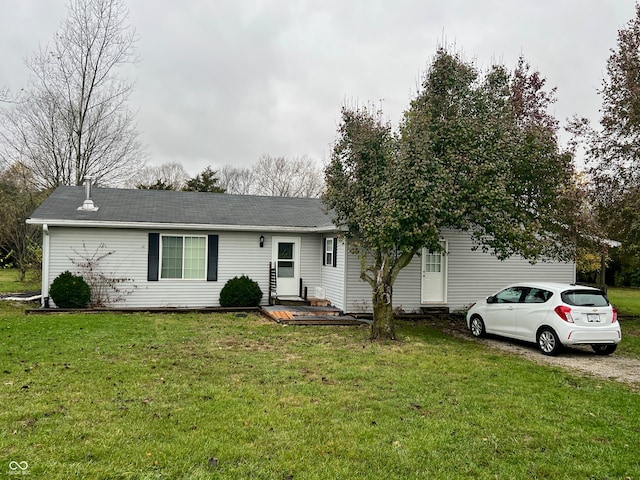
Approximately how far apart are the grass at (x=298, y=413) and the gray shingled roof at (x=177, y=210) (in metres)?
5.39

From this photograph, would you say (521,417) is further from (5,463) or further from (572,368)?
(5,463)

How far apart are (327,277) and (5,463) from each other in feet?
36.8

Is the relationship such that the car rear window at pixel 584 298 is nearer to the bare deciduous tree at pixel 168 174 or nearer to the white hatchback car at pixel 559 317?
the white hatchback car at pixel 559 317

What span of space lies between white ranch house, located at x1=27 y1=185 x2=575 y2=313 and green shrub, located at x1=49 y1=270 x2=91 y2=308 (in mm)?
489

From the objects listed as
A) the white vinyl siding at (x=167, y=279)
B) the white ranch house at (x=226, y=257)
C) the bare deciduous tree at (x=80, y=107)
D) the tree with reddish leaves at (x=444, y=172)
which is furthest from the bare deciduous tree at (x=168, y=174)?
the tree with reddish leaves at (x=444, y=172)

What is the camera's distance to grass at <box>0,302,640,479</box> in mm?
3818

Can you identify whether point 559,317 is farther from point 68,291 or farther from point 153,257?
point 68,291

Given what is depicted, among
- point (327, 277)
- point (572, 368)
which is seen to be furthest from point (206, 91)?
point (572, 368)

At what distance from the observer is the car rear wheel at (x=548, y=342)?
866cm

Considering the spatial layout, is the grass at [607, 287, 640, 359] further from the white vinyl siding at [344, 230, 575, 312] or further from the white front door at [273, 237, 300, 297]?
the white front door at [273, 237, 300, 297]

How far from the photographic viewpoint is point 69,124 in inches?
953

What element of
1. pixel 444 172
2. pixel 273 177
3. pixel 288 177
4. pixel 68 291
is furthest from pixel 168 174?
pixel 444 172

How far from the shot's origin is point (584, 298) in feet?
28.5

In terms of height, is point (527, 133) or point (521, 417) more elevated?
point (527, 133)
